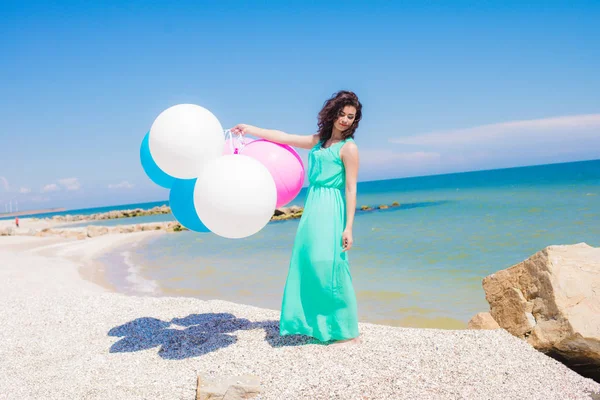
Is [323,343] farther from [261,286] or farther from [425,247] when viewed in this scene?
[425,247]

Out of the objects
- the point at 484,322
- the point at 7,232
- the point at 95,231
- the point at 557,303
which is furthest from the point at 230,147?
the point at 7,232

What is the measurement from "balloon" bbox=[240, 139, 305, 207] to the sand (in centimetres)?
157

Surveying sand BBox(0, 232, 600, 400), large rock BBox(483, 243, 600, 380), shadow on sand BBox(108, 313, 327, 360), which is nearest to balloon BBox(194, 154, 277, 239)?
sand BBox(0, 232, 600, 400)

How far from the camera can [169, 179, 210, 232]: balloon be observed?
454cm

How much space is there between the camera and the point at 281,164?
445cm

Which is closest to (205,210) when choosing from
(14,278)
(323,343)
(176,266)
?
(323,343)

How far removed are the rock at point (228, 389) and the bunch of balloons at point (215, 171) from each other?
120cm

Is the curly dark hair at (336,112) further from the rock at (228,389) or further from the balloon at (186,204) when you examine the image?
the rock at (228,389)

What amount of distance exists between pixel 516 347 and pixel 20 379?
4718 mm

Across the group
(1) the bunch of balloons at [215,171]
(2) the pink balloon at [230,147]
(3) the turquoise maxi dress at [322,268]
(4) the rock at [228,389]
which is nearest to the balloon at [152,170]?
(1) the bunch of balloons at [215,171]

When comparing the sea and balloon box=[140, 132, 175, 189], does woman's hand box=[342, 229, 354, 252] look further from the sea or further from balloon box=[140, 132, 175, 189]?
the sea

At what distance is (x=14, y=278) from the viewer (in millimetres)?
10203

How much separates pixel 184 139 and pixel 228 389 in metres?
2.16

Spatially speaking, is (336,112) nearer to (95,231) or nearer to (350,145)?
(350,145)
